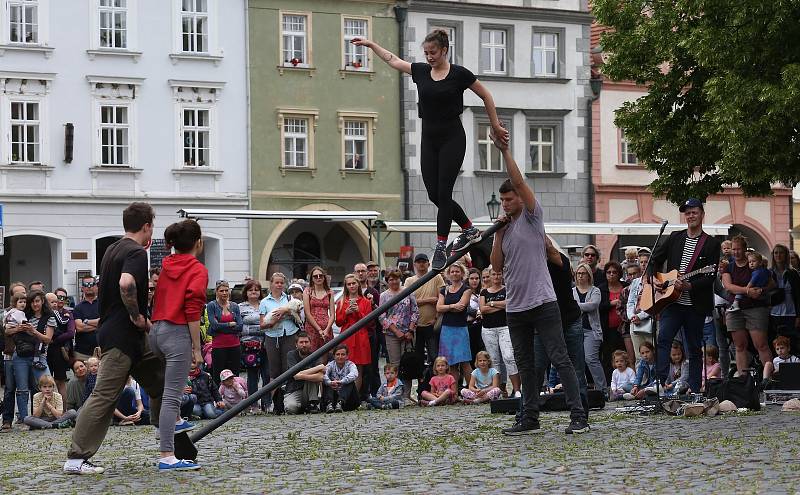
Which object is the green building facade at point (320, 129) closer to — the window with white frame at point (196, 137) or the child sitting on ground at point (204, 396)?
the window with white frame at point (196, 137)

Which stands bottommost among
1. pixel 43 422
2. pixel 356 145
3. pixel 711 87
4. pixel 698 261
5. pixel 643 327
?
pixel 43 422

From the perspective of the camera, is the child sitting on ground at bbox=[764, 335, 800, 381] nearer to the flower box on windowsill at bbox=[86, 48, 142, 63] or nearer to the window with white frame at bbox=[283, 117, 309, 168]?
the flower box on windowsill at bbox=[86, 48, 142, 63]

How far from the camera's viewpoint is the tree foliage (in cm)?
2584

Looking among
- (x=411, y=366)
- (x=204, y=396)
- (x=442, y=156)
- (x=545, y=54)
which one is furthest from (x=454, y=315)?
(x=545, y=54)

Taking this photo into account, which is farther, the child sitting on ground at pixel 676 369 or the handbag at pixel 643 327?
the handbag at pixel 643 327

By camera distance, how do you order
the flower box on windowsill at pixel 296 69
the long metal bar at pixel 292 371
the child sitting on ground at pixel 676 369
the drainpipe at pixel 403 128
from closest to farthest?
the long metal bar at pixel 292 371 → the child sitting on ground at pixel 676 369 → the flower box on windowsill at pixel 296 69 → the drainpipe at pixel 403 128

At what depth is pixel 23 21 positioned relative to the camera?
130 feet

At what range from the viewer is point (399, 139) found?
4456cm

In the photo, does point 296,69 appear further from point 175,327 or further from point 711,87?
point 175,327

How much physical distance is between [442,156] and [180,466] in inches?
129

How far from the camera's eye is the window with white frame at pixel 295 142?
4306cm

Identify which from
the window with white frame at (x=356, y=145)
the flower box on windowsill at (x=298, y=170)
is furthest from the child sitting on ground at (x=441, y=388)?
the window with white frame at (x=356, y=145)

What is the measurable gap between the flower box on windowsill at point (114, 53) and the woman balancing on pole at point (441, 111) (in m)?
28.8

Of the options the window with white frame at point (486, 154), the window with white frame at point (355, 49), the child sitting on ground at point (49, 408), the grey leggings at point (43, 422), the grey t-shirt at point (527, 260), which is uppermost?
the window with white frame at point (355, 49)
